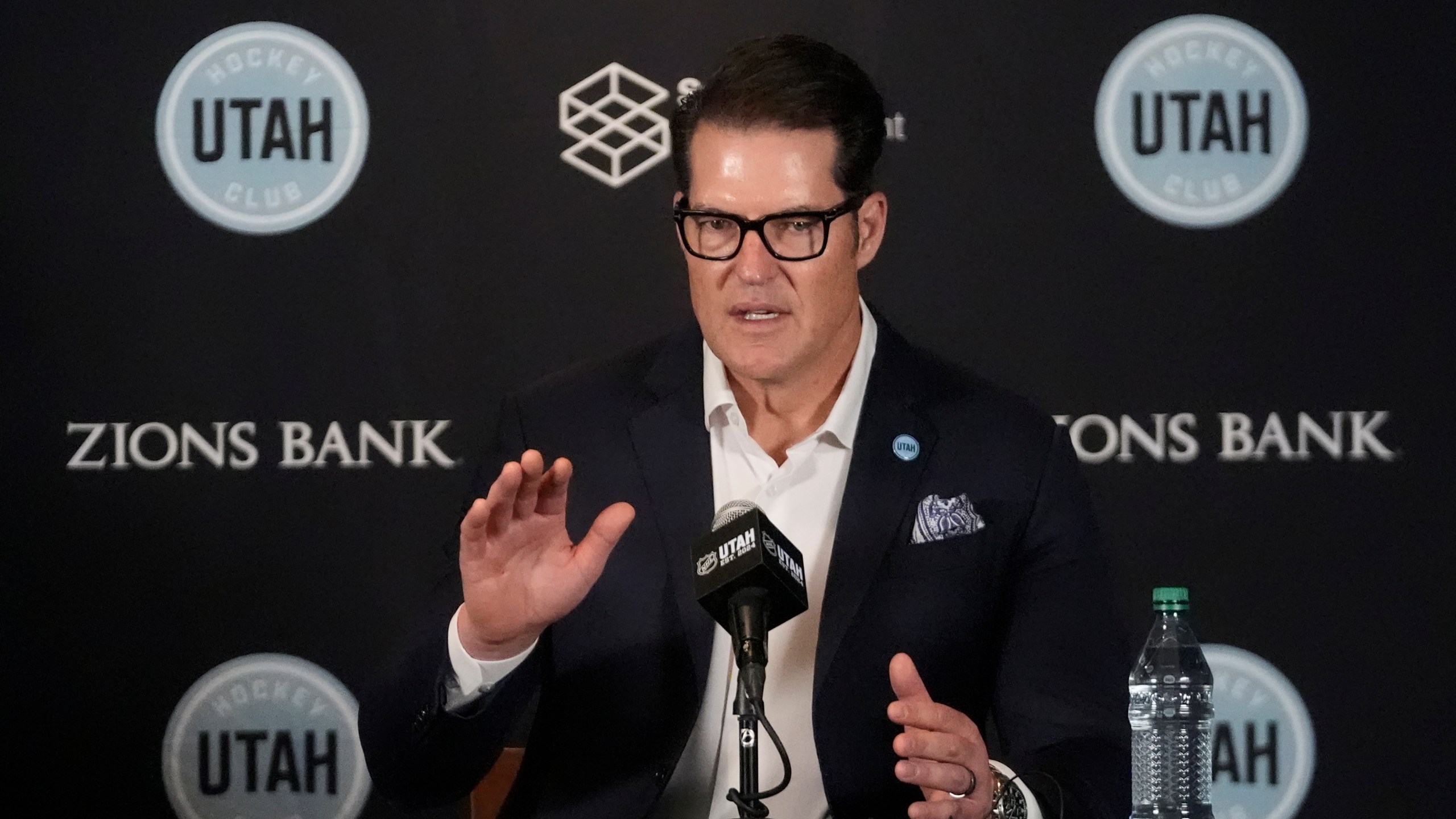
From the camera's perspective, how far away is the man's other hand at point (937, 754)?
1730 millimetres

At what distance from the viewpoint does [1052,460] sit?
97.6 inches

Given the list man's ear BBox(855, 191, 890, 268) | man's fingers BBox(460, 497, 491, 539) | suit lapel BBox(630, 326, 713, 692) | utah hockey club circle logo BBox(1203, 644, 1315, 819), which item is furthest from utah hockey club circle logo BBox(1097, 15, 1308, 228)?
man's fingers BBox(460, 497, 491, 539)

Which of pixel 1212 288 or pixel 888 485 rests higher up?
pixel 1212 288

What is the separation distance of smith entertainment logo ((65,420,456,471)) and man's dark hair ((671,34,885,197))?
0.97m

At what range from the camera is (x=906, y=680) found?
5.88ft

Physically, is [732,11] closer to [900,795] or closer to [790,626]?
[790,626]

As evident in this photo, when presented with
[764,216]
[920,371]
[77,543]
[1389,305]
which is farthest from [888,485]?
[77,543]

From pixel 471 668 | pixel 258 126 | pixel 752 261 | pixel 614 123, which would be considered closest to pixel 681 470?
pixel 752 261

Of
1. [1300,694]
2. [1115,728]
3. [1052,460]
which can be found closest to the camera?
[1115,728]

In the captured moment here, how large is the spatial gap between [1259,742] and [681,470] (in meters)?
1.38

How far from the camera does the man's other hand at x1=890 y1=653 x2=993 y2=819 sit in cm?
173

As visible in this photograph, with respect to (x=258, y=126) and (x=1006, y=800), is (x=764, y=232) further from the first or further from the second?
(x=258, y=126)

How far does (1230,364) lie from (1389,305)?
1.06 feet

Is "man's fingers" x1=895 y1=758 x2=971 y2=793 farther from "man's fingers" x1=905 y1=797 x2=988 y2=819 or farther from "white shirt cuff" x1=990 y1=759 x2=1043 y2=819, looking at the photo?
"white shirt cuff" x1=990 y1=759 x2=1043 y2=819
